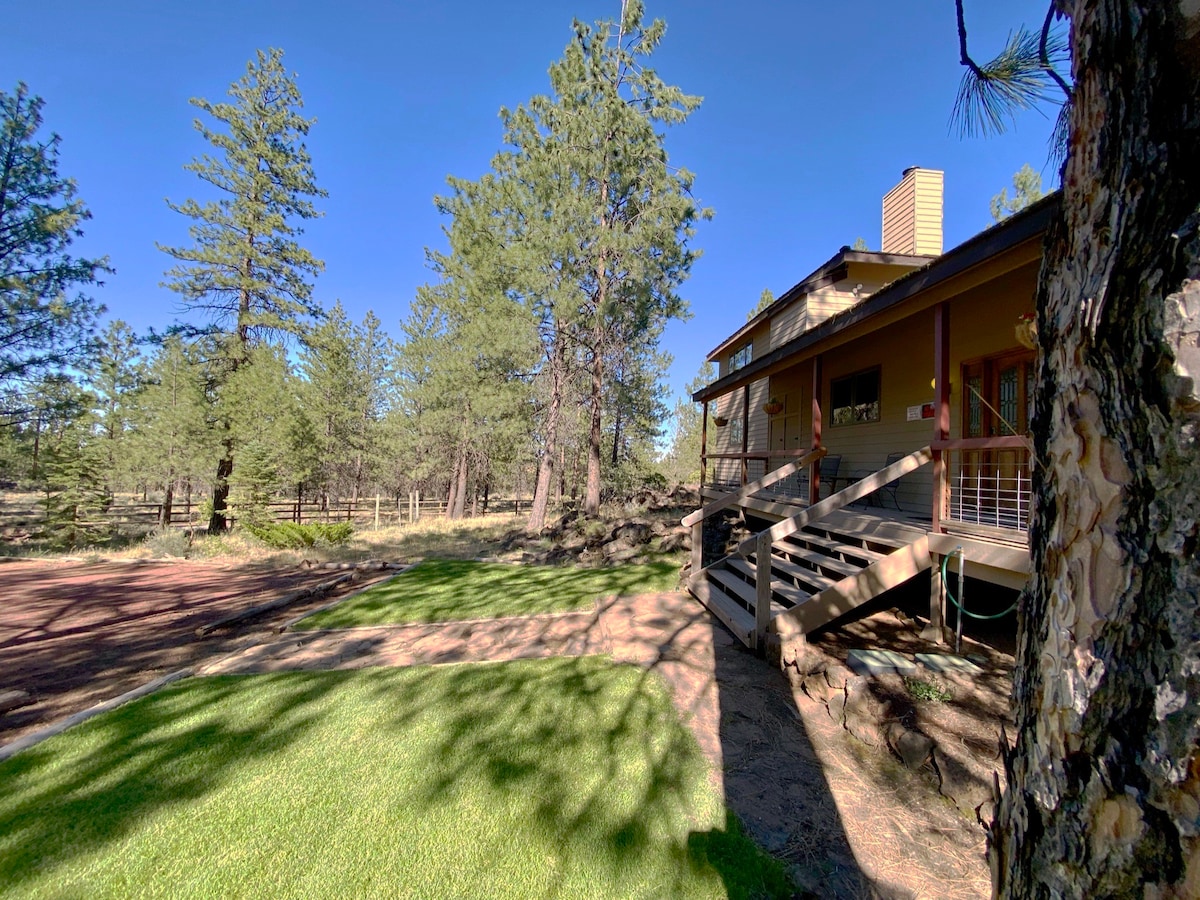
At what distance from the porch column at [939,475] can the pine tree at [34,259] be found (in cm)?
2185

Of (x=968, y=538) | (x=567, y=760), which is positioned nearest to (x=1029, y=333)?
(x=567, y=760)

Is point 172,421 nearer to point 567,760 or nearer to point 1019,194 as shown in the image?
point 567,760

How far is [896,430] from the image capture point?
7812mm

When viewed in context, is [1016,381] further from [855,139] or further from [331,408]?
[331,408]

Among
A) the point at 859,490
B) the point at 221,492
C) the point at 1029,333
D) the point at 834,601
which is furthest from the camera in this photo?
the point at 221,492

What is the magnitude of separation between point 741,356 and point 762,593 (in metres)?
11.7

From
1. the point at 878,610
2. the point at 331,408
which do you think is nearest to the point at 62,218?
the point at 331,408

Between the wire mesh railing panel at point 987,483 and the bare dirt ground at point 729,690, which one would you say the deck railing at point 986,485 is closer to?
the wire mesh railing panel at point 987,483

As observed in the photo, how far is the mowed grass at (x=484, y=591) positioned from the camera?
642 cm

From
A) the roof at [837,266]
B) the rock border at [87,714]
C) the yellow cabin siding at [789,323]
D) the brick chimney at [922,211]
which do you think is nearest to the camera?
the rock border at [87,714]

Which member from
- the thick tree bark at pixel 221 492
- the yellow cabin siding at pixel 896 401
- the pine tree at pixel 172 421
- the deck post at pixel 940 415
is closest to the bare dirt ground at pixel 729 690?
the deck post at pixel 940 415

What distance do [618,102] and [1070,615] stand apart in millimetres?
14333

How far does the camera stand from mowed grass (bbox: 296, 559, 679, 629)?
6422mm

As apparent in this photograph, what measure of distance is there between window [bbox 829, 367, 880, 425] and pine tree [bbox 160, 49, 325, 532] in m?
16.9
